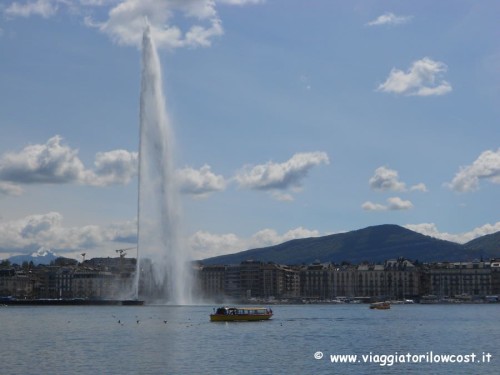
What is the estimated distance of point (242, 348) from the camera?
228ft

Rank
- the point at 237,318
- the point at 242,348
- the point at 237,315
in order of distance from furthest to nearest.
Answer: the point at 237,315
the point at 237,318
the point at 242,348

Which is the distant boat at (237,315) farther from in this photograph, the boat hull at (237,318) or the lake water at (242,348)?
the lake water at (242,348)

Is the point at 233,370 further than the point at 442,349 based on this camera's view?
No

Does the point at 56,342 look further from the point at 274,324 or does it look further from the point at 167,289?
the point at 167,289

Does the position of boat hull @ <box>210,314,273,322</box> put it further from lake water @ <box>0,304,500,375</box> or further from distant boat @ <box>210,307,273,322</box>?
lake water @ <box>0,304,500,375</box>

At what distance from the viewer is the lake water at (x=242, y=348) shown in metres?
55.8

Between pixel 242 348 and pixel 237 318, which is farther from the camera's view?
pixel 237 318

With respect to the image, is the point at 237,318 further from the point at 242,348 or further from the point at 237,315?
the point at 242,348

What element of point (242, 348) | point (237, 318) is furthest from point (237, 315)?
point (242, 348)

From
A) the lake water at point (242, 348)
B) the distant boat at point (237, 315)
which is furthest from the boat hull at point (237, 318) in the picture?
the lake water at point (242, 348)

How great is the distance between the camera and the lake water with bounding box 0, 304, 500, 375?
55.8 meters

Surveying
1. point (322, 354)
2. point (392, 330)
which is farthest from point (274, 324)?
point (322, 354)

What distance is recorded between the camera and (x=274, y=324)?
344 ft

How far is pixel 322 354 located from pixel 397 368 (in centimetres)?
956
